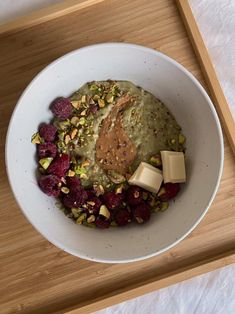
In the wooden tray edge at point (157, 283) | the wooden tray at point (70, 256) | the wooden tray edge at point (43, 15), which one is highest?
the wooden tray edge at point (43, 15)

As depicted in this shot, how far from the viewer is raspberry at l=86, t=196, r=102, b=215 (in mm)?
893

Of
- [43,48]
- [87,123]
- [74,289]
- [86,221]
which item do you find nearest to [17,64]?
[43,48]

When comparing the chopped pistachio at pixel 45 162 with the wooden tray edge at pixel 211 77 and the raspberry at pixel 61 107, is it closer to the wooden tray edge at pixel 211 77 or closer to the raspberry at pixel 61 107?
the raspberry at pixel 61 107

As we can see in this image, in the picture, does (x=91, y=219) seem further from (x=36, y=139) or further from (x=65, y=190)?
(x=36, y=139)

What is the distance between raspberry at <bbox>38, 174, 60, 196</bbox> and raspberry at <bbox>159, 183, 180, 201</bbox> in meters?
0.18

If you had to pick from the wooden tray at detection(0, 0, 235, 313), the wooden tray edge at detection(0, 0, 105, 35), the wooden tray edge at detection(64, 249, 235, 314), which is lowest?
the wooden tray edge at detection(64, 249, 235, 314)

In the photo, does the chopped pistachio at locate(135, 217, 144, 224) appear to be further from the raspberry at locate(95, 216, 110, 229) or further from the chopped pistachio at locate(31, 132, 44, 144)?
the chopped pistachio at locate(31, 132, 44, 144)

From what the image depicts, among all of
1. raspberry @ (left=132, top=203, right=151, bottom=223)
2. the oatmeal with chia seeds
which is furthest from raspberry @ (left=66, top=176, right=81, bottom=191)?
raspberry @ (left=132, top=203, right=151, bottom=223)

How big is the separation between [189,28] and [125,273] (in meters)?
0.47

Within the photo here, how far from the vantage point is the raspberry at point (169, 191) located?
35.4 inches

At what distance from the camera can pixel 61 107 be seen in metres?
0.90

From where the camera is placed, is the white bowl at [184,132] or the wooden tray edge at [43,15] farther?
the wooden tray edge at [43,15]

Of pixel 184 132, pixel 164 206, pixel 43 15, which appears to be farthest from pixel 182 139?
pixel 43 15

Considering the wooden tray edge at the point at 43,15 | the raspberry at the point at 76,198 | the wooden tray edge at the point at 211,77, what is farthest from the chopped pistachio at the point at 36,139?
the wooden tray edge at the point at 211,77
